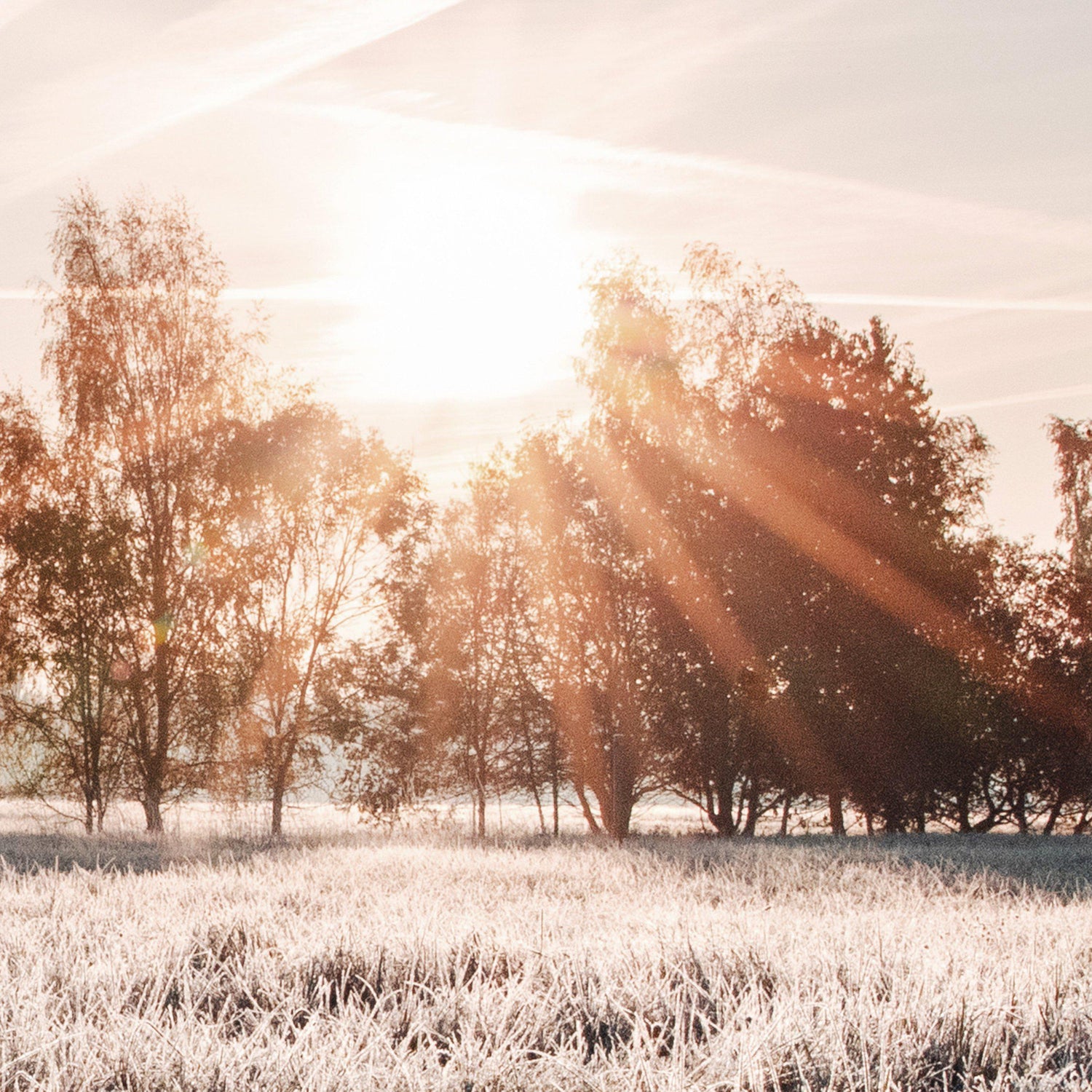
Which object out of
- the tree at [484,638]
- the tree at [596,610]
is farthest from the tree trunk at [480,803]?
the tree at [596,610]

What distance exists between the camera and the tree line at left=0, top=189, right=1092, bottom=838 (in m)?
20.5

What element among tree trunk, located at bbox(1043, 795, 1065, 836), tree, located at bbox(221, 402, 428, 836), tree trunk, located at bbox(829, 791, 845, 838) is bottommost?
tree trunk, located at bbox(1043, 795, 1065, 836)

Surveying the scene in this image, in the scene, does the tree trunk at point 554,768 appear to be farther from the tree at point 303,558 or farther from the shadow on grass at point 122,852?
the shadow on grass at point 122,852

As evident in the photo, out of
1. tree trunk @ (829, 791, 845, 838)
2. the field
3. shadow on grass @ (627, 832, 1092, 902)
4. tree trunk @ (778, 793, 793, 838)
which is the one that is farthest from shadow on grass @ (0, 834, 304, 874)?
tree trunk @ (778, 793, 793, 838)

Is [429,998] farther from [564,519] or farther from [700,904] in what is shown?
[564,519]

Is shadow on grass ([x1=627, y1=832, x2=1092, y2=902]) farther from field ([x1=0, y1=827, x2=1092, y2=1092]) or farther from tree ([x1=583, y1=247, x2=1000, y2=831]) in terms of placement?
tree ([x1=583, y1=247, x2=1000, y2=831])

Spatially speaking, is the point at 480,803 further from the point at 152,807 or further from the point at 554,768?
the point at 152,807

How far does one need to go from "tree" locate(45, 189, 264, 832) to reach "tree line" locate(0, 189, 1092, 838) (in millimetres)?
64

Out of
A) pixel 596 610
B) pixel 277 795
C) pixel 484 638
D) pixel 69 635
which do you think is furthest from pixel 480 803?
pixel 69 635

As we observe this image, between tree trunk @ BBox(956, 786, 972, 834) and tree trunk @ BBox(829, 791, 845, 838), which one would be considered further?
tree trunk @ BBox(956, 786, 972, 834)

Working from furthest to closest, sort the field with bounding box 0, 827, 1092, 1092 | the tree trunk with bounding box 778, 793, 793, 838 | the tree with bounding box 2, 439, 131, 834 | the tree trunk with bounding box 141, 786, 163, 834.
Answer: the tree trunk with bounding box 778, 793, 793, 838 < the tree trunk with bounding box 141, 786, 163, 834 < the tree with bounding box 2, 439, 131, 834 < the field with bounding box 0, 827, 1092, 1092

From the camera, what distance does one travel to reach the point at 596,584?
22.7 meters

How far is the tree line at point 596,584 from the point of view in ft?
67.1

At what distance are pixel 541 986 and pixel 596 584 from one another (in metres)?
18.3
